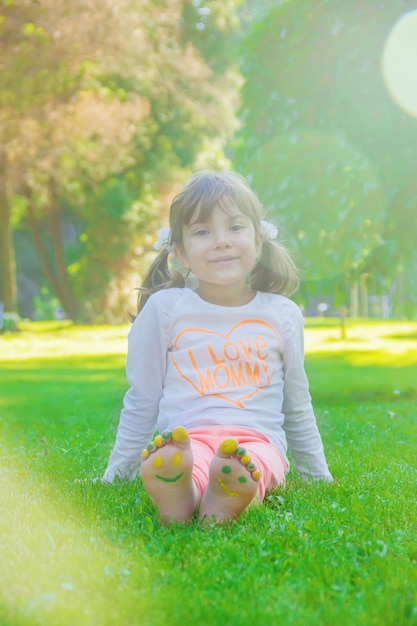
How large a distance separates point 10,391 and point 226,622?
5.55 metres

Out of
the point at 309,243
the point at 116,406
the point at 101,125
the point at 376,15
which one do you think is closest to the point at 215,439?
the point at 116,406

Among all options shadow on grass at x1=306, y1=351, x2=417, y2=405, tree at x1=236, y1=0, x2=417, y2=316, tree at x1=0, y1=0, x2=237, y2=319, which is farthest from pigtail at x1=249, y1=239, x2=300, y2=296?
tree at x1=0, y1=0, x2=237, y2=319

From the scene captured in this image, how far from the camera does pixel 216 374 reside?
8.86ft

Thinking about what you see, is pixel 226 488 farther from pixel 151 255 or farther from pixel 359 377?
pixel 151 255

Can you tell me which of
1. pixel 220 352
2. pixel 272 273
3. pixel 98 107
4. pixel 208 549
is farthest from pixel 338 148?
pixel 98 107

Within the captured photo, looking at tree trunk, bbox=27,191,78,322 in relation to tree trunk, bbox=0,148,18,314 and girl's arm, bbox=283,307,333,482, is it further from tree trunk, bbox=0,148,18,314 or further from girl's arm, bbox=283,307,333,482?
girl's arm, bbox=283,307,333,482

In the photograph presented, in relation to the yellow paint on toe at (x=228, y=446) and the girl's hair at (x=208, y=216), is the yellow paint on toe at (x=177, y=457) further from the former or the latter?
the girl's hair at (x=208, y=216)

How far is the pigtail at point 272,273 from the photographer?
2.97 metres

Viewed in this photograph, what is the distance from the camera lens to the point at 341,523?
7.68 ft

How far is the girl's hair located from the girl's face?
0.02 m

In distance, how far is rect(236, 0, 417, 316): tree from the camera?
238 inches

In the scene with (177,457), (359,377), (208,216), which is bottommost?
(359,377)

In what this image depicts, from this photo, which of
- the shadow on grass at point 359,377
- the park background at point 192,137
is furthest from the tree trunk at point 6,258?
the shadow on grass at point 359,377

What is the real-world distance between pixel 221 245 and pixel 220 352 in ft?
1.21
